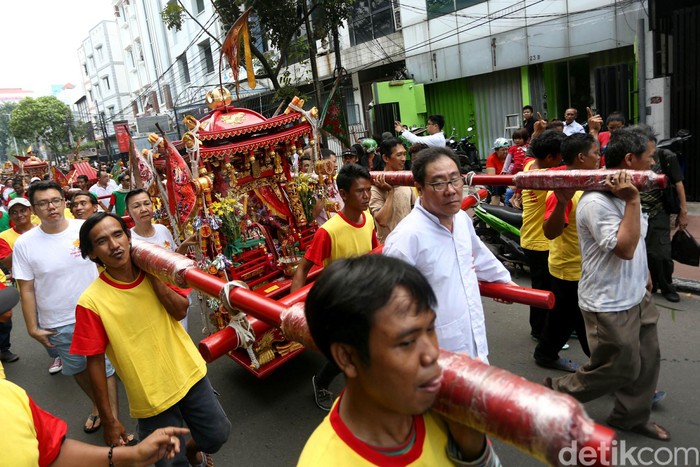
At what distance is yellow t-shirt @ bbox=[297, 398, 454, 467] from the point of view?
118cm

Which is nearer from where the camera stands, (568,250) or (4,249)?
(568,250)

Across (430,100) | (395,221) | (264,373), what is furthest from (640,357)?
(430,100)

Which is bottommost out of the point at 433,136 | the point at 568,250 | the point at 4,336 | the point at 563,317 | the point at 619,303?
the point at 4,336

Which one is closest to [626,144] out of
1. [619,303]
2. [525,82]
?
[619,303]

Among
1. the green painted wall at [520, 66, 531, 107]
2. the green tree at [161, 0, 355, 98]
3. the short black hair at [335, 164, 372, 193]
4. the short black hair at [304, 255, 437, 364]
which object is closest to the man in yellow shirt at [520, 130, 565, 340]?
the short black hair at [335, 164, 372, 193]

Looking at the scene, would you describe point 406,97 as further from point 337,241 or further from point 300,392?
point 300,392

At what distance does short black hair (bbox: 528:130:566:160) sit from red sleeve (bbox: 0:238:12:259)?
5.32m

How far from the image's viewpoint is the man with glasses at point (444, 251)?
7.57ft

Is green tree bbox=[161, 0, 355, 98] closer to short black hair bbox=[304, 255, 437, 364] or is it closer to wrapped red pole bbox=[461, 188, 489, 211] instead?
wrapped red pole bbox=[461, 188, 489, 211]

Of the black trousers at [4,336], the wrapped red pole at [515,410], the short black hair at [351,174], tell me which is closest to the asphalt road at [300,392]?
the black trousers at [4,336]

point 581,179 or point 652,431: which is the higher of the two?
point 581,179

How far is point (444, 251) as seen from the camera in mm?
2348

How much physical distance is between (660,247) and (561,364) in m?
1.94

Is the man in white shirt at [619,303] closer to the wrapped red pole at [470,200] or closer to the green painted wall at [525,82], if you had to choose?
the wrapped red pole at [470,200]
